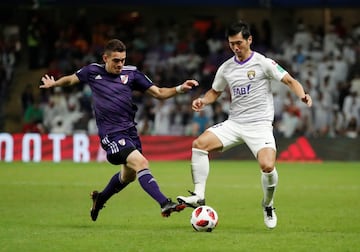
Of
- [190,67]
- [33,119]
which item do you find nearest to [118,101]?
[33,119]

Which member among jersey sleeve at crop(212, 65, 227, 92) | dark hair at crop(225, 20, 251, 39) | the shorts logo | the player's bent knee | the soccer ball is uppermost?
dark hair at crop(225, 20, 251, 39)

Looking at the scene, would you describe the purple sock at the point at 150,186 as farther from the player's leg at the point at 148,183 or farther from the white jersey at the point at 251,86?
the white jersey at the point at 251,86

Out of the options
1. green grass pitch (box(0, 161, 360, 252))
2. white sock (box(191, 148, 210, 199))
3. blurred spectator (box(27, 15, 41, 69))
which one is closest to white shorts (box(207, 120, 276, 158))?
white sock (box(191, 148, 210, 199))

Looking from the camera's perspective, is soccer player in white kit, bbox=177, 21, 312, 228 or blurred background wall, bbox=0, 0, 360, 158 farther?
blurred background wall, bbox=0, 0, 360, 158

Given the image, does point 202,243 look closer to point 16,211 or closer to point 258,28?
point 16,211

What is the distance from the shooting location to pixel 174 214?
13.0 meters

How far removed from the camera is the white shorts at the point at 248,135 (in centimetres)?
1114

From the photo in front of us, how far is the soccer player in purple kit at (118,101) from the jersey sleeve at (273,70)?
3.51 ft

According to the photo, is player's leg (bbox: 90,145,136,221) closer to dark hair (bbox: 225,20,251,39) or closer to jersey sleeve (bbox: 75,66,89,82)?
jersey sleeve (bbox: 75,66,89,82)

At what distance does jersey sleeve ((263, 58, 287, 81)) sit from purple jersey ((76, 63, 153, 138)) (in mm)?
1442

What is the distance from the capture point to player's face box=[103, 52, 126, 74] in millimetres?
10828

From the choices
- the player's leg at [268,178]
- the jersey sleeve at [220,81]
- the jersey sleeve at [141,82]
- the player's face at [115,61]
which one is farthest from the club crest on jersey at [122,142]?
the player's leg at [268,178]

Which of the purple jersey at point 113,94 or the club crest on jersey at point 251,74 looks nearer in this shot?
the purple jersey at point 113,94

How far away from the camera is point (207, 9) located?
33.6 metres
